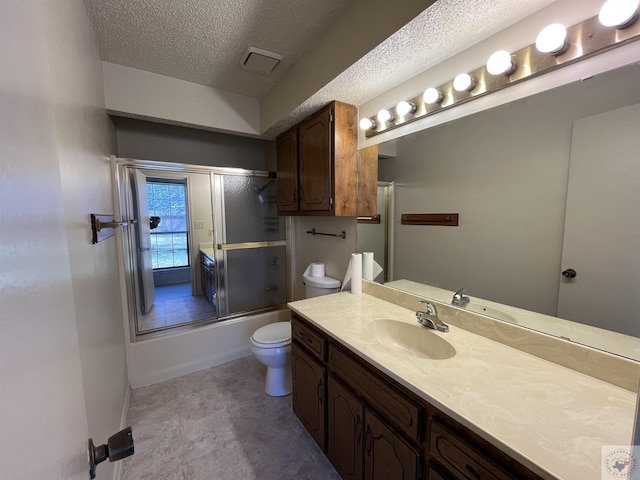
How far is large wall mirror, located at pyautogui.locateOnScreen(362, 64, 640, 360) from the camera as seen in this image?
0.92 metres

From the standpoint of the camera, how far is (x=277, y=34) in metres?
1.62

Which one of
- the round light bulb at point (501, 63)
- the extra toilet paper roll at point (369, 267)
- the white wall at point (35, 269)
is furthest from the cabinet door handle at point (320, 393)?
the round light bulb at point (501, 63)

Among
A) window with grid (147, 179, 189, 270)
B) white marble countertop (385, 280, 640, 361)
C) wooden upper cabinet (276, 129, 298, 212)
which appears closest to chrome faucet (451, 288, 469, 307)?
white marble countertop (385, 280, 640, 361)

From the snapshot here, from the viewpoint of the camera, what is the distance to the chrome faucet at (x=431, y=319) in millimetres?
1323

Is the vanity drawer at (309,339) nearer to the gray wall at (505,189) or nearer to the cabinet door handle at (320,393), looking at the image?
the cabinet door handle at (320,393)

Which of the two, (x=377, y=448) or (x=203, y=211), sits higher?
(x=203, y=211)

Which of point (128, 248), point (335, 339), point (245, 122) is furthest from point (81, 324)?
point (245, 122)

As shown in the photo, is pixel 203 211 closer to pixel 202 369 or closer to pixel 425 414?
pixel 202 369

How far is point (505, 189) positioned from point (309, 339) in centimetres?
126

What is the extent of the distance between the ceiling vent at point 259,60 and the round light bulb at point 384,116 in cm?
82

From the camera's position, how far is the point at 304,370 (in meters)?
1.61

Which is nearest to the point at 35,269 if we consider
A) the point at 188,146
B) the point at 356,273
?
the point at 356,273

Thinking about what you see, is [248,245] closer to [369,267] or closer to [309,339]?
[369,267]

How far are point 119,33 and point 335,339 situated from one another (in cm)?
221
